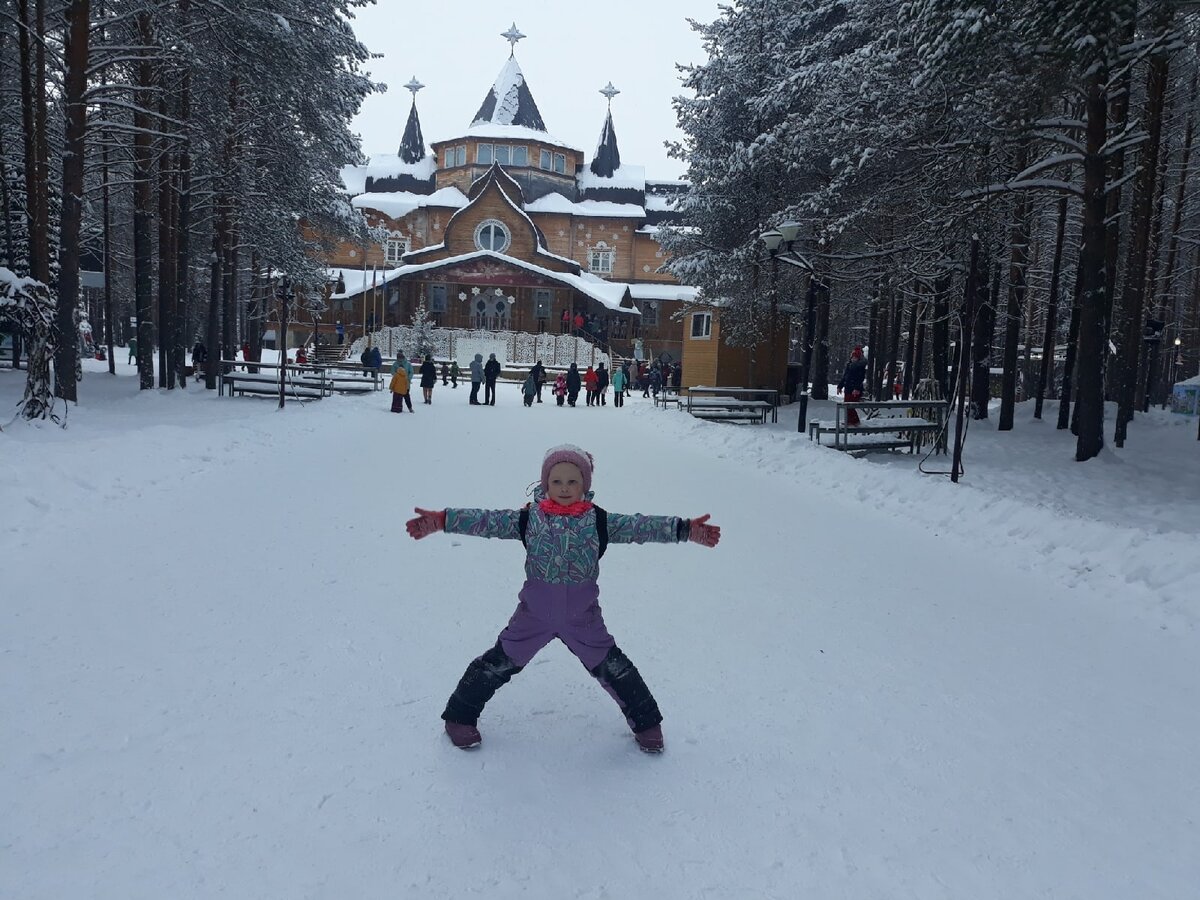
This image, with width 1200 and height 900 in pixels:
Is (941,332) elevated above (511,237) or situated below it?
below

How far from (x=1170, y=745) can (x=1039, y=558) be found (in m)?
3.48

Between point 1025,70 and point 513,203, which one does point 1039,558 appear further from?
Result: point 513,203

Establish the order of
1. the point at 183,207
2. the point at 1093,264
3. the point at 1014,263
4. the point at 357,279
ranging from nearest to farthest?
the point at 1093,264 → the point at 1014,263 → the point at 183,207 → the point at 357,279

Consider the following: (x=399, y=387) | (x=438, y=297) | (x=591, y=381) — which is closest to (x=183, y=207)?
(x=399, y=387)

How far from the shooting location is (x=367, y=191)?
5991 centimetres

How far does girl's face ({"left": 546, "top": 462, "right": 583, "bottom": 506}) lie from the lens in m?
3.24

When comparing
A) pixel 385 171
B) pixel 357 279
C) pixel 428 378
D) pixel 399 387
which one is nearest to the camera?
pixel 399 387

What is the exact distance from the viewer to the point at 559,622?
3271 mm

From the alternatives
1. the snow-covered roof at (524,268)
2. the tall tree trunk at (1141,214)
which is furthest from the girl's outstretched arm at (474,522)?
the snow-covered roof at (524,268)

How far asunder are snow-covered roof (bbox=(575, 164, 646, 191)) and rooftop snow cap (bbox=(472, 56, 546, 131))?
4685 mm

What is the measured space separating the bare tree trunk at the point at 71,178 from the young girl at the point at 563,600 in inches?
465

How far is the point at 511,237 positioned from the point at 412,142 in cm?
1875

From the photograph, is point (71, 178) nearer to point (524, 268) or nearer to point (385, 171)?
point (524, 268)

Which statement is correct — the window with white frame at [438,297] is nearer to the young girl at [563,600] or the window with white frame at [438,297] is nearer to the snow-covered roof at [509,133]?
the snow-covered roof at [509,133]
